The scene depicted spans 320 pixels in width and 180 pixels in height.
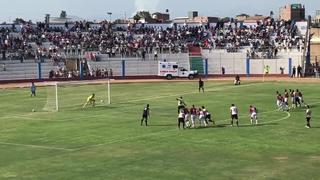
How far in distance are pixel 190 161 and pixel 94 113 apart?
21.1m

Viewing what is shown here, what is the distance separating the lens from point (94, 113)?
4969 centimetres

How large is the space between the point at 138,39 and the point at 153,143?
213 feet

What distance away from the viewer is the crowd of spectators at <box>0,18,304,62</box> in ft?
299

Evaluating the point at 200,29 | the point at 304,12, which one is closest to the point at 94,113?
the point at 200,29

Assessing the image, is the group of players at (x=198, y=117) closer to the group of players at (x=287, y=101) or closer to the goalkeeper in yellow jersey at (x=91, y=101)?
the group of players at (x=287, y=101)

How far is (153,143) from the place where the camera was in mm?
35062

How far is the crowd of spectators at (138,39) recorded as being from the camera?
9100 centimetres

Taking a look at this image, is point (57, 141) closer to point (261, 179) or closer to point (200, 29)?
point (261, 179)

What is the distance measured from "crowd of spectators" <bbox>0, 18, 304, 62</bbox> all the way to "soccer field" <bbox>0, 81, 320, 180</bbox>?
1303 inches

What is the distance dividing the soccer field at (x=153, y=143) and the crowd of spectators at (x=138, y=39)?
33096 millimetres

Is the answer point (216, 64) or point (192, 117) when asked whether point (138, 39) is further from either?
point (192, 117)

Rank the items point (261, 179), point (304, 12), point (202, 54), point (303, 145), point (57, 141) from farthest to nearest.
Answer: point (304, 12)
point (202, 54)
point (57, 141)
point (303, 145)
point (261, 179)

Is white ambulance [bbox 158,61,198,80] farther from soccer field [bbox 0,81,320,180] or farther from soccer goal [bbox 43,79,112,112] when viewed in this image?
soccer field [bbox 0,81,320,180]

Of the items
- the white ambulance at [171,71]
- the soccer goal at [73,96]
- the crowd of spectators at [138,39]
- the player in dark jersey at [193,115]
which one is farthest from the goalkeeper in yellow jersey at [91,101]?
the crowd of spectators at [138,39]
